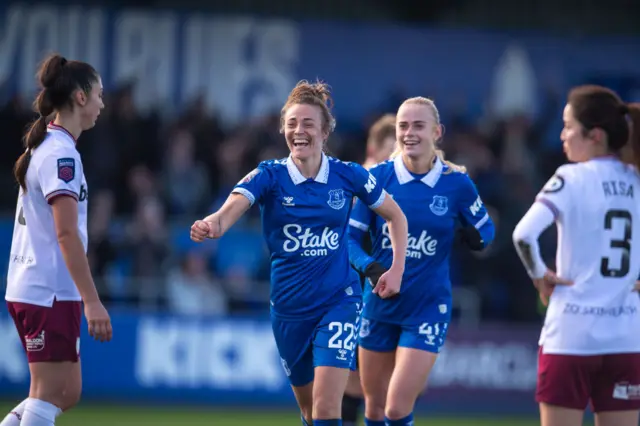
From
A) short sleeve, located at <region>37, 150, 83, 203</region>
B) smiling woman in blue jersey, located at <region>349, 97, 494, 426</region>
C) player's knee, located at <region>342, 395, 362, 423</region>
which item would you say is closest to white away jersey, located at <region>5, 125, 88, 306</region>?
short sleeve, located at <region>37, 150, 83, 203</region>

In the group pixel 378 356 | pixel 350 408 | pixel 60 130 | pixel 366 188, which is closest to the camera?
pixel 60 130

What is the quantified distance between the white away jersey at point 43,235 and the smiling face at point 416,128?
261 cm

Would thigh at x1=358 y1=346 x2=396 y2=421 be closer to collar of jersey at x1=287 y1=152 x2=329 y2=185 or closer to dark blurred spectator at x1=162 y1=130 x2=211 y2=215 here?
collar of jersey at x1=287 y1=152 x2=329 y2=185

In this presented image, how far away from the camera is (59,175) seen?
6117 mm

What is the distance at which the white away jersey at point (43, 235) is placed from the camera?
20.3ft

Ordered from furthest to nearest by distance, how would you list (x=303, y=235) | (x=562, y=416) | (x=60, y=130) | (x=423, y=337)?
1. (x=423, y=337)
2. (x=303, y=235)
3. (x=60, y=130)
4. (x=562, y=416)

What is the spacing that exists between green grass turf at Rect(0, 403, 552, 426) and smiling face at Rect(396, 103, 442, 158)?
4793mm

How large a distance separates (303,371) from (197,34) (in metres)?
10.5

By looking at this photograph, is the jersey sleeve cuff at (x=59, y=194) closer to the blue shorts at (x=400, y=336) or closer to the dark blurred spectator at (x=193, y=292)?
the blue shorts at (x=400, y=336)

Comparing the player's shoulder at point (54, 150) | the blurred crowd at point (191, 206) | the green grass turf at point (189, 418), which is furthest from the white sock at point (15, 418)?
the blurred crowd at point (191, 206)

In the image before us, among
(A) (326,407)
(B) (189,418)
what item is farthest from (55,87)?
(B) (189,418)

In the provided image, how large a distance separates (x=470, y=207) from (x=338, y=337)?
1.75 metres

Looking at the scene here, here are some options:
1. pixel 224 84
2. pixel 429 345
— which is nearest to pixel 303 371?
pixel 429 345

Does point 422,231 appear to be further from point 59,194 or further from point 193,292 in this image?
point 193,292
